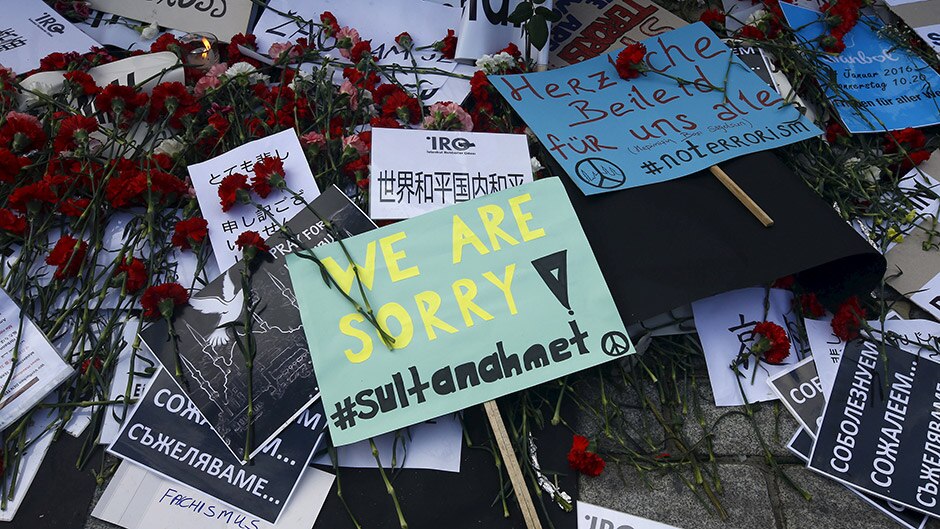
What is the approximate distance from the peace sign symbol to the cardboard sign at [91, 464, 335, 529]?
0.69 m

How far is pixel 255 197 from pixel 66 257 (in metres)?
0.47

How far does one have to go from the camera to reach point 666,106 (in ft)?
7.01

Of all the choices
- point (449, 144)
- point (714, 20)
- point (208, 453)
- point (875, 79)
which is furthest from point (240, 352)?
point (875, 79)

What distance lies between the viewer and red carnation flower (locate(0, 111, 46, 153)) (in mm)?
1949

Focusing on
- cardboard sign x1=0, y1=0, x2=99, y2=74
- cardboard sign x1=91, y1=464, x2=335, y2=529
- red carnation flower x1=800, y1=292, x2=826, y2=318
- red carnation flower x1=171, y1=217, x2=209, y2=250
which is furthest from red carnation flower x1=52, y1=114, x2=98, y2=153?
red carnation flower x1=800, y1=292, x2=826, y2=318

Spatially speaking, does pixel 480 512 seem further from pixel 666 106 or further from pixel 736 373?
pixel 666 106

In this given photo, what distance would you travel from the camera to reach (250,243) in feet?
5.75

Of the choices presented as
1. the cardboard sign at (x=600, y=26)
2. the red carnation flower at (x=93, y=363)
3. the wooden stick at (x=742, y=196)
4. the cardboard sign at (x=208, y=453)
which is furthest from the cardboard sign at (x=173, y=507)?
the cardboard sign at (x=600, y=26)

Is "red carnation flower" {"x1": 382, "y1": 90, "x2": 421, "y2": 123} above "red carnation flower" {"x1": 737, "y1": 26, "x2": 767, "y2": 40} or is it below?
below

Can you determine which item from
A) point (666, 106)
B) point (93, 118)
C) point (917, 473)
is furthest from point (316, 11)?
point (917, 473)

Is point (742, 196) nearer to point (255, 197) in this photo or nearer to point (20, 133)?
point (255, 197)

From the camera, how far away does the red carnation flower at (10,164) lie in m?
1.88

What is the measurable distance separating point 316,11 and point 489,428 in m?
1.63

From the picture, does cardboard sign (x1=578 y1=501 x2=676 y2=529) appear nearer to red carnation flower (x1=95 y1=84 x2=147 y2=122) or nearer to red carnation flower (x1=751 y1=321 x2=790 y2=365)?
red carnation flower (x1=751 y1=321 x2=790 y2=365)
